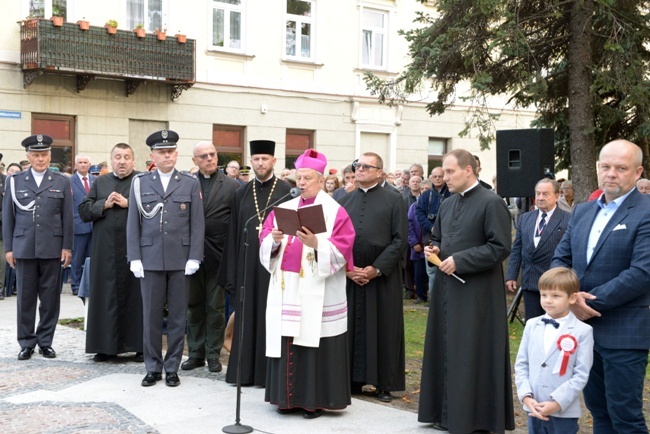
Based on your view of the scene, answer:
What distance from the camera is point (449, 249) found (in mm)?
6547

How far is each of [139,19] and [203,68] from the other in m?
2.14

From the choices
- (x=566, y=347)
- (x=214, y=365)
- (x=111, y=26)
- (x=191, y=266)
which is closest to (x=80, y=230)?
(x=214, y=365)

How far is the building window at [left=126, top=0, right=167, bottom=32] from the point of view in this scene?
71.5 feet

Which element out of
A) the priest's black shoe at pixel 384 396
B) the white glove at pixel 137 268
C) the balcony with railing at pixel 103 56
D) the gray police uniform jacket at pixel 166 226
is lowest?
the priest's black shoe at pixel 384 396

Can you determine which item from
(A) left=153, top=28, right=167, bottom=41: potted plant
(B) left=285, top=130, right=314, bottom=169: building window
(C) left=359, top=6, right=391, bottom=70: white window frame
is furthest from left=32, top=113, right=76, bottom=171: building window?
(C) left=359, top=6, right=391, bottom=70: white window frame

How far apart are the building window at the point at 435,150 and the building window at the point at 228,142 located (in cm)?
714

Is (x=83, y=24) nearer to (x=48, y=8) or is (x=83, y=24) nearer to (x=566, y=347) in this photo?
(x=48, y=8)

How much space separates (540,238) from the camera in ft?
30.0

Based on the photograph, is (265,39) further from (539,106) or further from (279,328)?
(279,328)

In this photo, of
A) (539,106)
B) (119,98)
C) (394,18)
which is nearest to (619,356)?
(539,106)

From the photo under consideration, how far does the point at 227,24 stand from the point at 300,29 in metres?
2.42

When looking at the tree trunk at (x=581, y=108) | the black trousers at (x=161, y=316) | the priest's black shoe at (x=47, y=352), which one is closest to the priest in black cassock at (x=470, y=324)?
the black trousers at (x=161, y=316)

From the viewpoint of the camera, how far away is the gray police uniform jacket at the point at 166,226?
8.02m

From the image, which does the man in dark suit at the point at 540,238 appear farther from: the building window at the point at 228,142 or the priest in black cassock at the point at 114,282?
the building window at the point at 228,142
